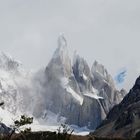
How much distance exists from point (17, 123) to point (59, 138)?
9.56 meters

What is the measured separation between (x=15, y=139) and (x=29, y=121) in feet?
315

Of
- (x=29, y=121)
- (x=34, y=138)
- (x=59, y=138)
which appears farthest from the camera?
(x=34, y=138)

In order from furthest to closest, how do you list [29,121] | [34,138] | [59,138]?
[34,138]
[59,138]
[29,121]

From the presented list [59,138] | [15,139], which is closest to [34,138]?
[15,139]

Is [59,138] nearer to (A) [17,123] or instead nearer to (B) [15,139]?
(A) [17,123]

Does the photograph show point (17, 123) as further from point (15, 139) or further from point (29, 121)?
point (15, 139)

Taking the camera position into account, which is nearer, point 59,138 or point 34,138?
point 59,138

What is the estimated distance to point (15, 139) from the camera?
186250mm

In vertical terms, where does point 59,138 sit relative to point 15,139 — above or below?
below

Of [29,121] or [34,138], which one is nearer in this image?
[29,121]

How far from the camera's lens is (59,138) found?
9812 cm

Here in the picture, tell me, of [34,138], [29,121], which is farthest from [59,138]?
[34,138]

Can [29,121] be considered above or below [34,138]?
below

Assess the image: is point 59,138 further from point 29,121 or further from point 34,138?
point 34,138
